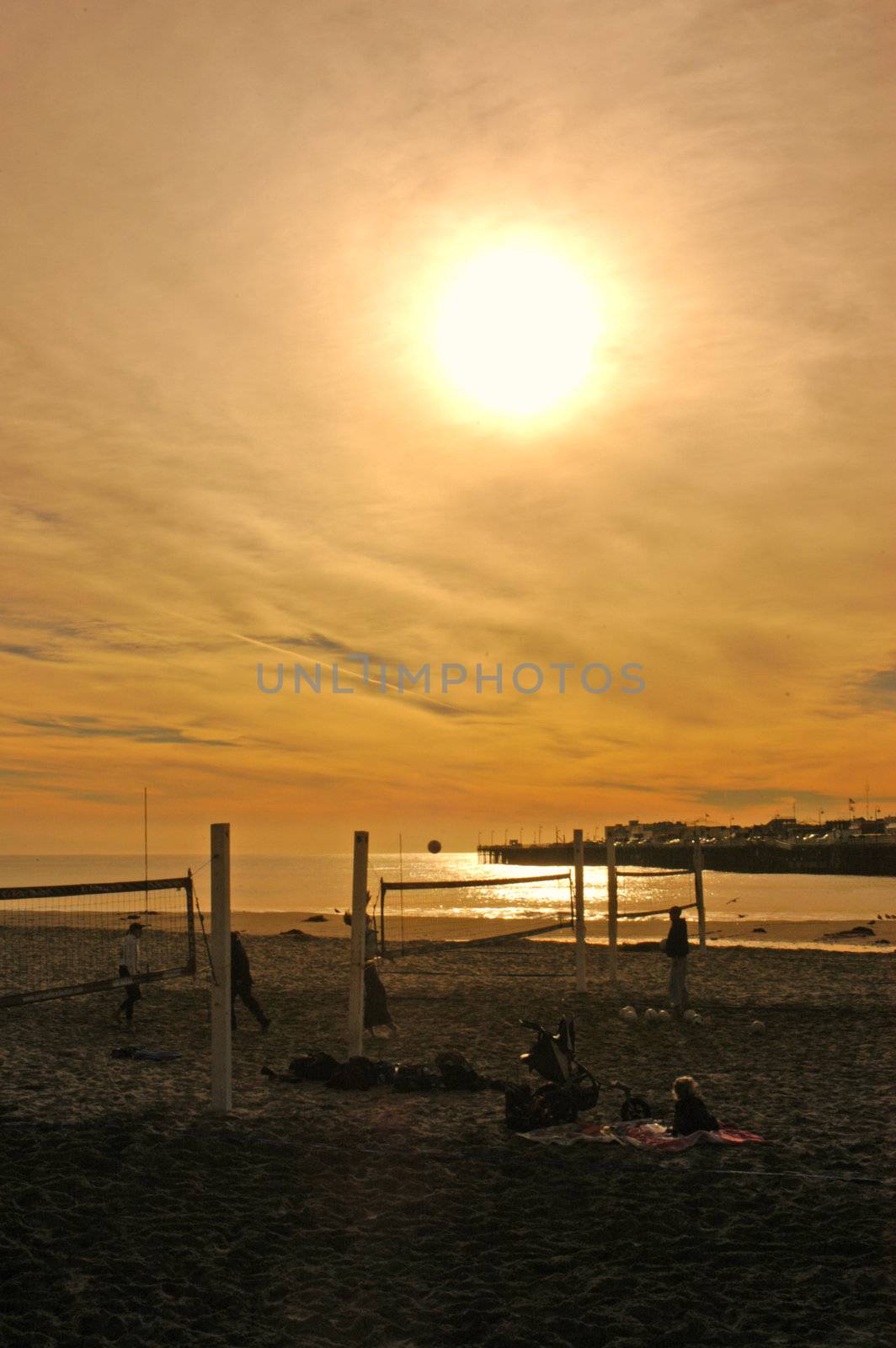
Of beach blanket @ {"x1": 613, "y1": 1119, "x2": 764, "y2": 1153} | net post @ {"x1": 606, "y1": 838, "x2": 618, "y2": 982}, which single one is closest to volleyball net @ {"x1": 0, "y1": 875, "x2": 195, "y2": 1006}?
beach blanket @ {"x1": 613, "y1": 1119, "x2": 764, "y2": 1153}

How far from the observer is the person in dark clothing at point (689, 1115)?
349 inches

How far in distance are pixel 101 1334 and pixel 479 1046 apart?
8518 mm

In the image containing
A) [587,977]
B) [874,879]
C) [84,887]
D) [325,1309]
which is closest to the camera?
[325,1309]

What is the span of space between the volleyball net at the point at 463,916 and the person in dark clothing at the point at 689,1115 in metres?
6.15

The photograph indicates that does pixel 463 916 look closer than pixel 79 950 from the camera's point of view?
No

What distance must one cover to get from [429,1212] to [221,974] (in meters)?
3.64

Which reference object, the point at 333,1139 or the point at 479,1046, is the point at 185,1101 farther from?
the point at 479,1046

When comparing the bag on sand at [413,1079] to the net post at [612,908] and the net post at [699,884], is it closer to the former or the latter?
the net post at [612,908]

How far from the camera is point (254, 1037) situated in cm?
1442

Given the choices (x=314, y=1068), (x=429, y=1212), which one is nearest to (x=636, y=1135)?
(x=429, y=1212)

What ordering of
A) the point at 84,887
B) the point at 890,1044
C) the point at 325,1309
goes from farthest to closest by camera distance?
the point at 890,1044 < the point at 84,887 < the point at 325,1309

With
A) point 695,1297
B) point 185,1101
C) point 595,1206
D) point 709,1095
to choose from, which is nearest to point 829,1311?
point 695,1297

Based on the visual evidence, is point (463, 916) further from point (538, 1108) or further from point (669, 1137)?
point (669, 1137)

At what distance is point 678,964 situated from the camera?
16.3 metres
